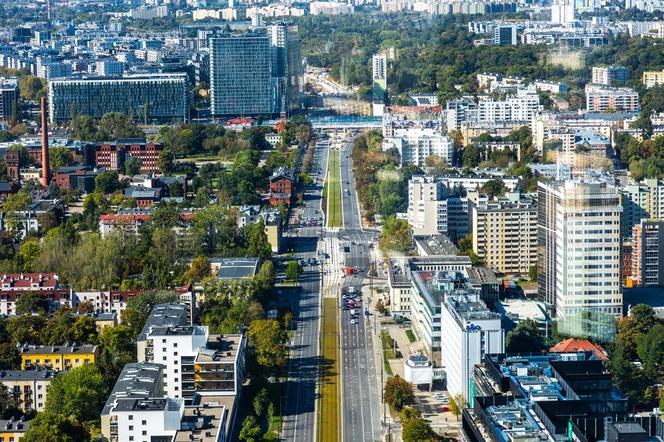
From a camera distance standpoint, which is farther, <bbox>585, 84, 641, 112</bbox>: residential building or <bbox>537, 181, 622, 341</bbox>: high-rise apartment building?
<bbox>585, 84, 641, 112</bbox>: residential building

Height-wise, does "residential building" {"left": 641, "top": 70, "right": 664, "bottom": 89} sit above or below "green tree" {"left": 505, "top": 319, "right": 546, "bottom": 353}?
above

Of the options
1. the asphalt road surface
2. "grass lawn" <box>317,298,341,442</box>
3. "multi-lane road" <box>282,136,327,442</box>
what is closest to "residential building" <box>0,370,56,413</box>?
"multi-lane road" <box>282,136,327,442</box>

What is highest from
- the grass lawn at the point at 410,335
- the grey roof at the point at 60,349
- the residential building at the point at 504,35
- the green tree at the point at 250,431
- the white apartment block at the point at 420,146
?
the residential building at the point at 504,35

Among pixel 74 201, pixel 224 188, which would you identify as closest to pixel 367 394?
pixel 224 188

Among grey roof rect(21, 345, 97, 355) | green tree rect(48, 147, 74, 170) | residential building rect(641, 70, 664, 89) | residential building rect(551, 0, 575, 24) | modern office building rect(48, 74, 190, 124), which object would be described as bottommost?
grey roof rect(21, 345, 97, 355)

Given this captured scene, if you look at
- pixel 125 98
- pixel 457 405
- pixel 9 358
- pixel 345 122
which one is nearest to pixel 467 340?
pixel 457 405

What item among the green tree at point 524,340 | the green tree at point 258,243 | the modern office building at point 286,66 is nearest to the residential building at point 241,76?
the modern office building at point 286,66

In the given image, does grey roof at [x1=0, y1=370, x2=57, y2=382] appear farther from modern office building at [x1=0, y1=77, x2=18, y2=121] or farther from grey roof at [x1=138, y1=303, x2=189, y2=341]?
modern office building at [x1=0, y1=77, x2=18, y2=121]

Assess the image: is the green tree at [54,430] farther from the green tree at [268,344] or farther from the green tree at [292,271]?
the green tree at [292,271]
